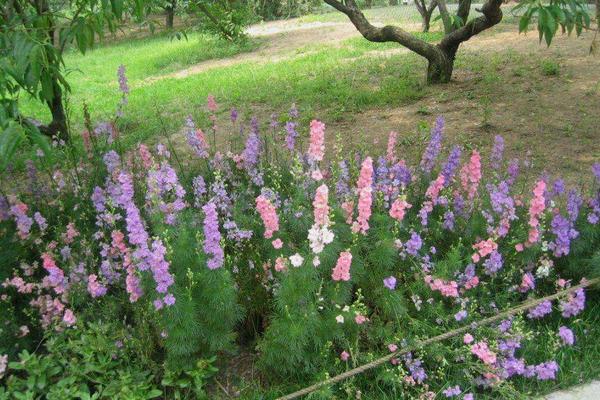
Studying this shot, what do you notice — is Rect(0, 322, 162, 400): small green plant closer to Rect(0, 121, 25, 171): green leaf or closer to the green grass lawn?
Rect(0, 121, 25, 171): green leaf

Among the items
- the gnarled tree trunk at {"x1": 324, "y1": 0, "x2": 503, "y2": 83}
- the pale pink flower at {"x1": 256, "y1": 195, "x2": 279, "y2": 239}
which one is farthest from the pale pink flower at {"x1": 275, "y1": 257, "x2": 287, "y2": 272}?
the gnarled tree trunk at {"x1": 324, "y1": 0, "x2": 503, "y2": 83}

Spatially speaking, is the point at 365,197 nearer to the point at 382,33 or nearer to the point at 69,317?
the point at 69,317

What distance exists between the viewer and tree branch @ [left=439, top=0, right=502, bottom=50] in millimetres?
6250

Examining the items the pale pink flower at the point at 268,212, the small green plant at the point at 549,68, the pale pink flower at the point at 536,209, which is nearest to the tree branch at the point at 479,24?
the small green plant at the point at 549,68

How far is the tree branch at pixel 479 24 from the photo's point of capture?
20.5 feet

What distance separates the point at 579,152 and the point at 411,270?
108 inches

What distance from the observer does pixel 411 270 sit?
2820 mm

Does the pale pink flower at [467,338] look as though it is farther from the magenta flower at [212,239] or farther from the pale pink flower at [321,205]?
the magenta flower at [212,239]

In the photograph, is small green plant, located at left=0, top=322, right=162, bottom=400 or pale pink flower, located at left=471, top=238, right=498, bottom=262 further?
pale pink flower, located at left=471, top=238, right=498, bottom=262

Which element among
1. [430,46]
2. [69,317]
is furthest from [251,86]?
[69,317]

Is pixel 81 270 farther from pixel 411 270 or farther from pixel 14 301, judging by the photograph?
pixel 411 270

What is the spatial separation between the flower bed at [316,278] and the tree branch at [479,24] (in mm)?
3625

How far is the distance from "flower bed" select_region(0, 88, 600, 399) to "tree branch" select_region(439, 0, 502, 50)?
11.9 feet

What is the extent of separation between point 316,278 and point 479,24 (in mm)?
5119
